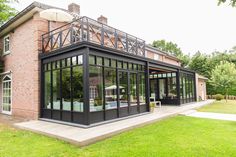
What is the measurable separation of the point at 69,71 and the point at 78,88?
1102 millimetres

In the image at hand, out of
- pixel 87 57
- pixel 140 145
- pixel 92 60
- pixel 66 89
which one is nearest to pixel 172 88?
pixel 92 60

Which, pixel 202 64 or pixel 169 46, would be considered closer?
pixel 202 64

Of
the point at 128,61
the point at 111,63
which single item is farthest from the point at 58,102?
the point at 128,61

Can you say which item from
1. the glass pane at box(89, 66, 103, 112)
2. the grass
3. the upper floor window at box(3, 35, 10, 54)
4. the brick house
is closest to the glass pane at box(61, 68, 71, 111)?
the brick house

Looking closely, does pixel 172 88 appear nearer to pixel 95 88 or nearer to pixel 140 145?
pixel 95 88

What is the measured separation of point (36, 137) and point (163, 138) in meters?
5.03

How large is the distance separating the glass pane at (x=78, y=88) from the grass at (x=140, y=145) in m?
1.98

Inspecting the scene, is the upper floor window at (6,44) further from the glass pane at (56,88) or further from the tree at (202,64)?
the tree at (202,64)

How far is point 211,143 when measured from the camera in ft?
21.0

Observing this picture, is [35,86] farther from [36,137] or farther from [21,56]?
[36,137]

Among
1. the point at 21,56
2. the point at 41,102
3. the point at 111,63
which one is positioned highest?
the point at 21,56

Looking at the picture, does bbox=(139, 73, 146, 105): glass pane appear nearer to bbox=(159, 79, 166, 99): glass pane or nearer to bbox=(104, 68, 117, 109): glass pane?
bbox=(104, 68, 117, 109): glass pane

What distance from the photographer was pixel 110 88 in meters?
9.79

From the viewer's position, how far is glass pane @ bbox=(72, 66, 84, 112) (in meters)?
8.62
